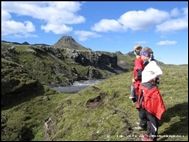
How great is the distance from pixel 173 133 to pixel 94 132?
13.2ft

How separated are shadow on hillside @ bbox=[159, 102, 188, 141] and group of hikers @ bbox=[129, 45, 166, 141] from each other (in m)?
0.93

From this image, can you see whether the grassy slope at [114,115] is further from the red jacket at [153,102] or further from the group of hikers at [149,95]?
the red jacket at [153,102]

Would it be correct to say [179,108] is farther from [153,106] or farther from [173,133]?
[153,106]

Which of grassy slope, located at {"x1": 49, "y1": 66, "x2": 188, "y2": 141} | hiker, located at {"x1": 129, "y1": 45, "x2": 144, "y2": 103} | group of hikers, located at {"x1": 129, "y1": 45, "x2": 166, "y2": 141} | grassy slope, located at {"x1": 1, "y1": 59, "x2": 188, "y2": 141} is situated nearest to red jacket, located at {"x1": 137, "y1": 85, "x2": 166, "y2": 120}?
group of hikers, located at {"x1": 129, "y1": 45, "x2": 166, "y2": 141}

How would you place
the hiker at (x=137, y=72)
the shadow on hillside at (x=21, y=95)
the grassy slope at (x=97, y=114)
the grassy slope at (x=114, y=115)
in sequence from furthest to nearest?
the shadow on hillside at (x=21, y=95) < the grassy slope at (x=97, y=114) < the grassy slope at (x=114, y=115) < the hiker at (x=137, y=72)

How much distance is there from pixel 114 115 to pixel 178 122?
11.8ft

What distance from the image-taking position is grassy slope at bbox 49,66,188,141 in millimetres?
16734

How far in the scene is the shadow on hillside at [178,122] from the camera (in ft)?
51.0

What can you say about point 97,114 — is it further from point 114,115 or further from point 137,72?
point 137,72

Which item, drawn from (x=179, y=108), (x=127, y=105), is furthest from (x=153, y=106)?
(x=127, y=105)

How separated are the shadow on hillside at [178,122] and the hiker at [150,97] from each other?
3.07ft

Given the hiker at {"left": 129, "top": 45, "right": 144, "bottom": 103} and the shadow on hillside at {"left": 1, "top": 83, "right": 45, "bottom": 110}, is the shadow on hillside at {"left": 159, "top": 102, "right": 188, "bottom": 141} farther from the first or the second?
the shadow on hillside at {"left": 1, "top": 83, "right": 45, "bottom": 110}

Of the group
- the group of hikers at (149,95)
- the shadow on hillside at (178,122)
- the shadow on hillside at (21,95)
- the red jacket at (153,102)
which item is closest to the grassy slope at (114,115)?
the shadow on hillside at (178,122)

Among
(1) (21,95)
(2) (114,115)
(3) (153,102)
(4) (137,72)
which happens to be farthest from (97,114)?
(1) (21,95)
